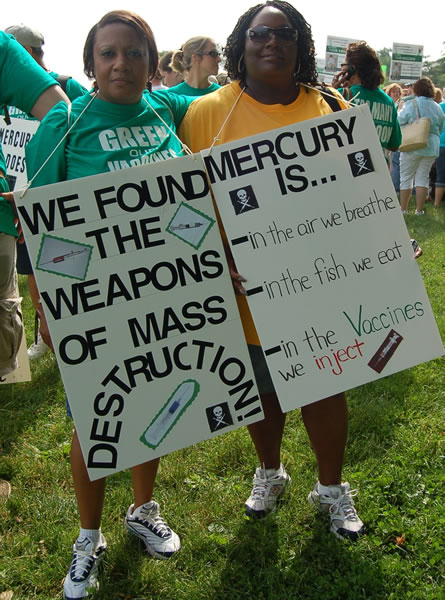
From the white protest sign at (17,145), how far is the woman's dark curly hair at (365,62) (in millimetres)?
2402

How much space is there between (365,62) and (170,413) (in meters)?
3.48

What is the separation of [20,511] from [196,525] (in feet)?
2.74

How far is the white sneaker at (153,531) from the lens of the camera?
7.62 feet

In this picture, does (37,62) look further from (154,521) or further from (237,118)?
(154,521)

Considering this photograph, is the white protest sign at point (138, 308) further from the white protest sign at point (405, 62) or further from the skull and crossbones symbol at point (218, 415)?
the white protest sign at point (405, 62)

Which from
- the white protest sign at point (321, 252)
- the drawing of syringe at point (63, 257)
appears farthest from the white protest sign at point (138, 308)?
the white protest sign at point (321, 252)

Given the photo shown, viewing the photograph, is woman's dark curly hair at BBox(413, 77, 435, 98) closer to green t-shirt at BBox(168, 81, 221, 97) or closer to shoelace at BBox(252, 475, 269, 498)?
green t-shirt at BBox(168, 81, 221, 97)

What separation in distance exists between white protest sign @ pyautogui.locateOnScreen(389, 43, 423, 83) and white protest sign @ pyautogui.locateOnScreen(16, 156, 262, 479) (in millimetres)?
11474

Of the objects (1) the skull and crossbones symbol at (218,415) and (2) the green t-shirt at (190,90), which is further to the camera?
(2) the green t-shirt at (190,90)

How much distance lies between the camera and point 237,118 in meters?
2.08

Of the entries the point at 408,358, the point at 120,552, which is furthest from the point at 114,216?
the point at 120,552

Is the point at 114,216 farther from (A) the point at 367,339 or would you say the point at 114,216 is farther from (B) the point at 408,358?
(B) the point at 408,358

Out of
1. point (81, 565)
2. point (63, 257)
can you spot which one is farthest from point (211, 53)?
point (81, 565)

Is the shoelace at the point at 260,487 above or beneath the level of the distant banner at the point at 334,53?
beneath
